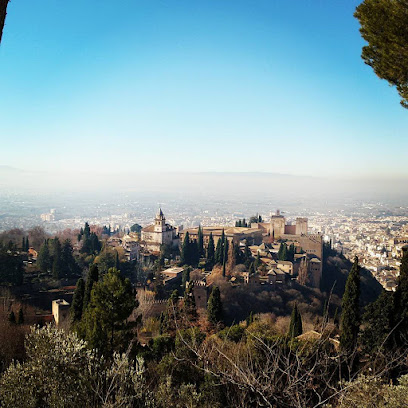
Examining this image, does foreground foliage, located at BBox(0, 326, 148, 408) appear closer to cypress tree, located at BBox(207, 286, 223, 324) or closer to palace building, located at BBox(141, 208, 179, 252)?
cypress tree, located at BBox(207, 286, 223, 324)

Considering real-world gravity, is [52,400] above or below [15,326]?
above

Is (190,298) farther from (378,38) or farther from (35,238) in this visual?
(35,238)

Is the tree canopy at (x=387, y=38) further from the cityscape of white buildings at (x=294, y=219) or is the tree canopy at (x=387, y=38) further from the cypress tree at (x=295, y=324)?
the cityscape of white buildings at (x=294, y=219)

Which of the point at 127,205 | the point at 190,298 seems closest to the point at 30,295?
the point at 190,298

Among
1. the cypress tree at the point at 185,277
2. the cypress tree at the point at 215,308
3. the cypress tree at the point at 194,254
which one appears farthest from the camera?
the cypress tree at the point at 194,254

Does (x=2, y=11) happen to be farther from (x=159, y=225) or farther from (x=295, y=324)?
(x=159, y=225)

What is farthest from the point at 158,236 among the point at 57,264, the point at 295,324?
the point at 295,324

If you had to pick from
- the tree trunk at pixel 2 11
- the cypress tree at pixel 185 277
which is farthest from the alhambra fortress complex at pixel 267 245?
the tree trunk at pixel 2 11

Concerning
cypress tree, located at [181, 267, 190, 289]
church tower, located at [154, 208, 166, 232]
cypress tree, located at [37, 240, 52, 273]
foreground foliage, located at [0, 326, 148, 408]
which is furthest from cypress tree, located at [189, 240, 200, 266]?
foreground foliage, located at [0, 326, 148, 408]

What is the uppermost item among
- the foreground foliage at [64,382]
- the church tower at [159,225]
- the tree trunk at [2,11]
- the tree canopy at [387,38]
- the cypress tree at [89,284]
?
the tree canopy at [387,38]
